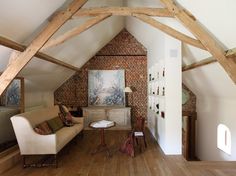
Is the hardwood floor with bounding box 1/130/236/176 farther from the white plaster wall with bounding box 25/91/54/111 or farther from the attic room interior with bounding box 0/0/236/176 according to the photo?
the white plaster wall with bounding box 25/91/54/111

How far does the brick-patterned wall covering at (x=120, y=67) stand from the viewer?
8461 mm

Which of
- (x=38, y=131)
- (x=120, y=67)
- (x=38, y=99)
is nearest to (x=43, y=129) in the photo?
(x=38, y=131)

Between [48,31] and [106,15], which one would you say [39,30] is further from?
[106,15]

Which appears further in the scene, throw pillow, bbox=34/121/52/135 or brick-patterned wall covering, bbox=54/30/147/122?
brick-patterned wall covering, bbox=54/30/147/122

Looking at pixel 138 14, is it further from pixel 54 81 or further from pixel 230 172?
pixel 54 81

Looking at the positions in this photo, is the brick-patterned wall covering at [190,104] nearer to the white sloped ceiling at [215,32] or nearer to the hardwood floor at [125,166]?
the white sloped ceiling at [215,32]

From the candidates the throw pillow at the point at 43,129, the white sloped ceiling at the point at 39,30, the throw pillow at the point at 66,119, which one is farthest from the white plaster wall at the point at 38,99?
the throw pillow at the point at 43,129

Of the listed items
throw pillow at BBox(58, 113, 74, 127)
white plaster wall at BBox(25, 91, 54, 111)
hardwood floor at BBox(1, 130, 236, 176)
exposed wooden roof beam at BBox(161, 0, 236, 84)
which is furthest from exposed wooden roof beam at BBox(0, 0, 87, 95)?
white plaster wall at BBox(25, 91, 54, 111)

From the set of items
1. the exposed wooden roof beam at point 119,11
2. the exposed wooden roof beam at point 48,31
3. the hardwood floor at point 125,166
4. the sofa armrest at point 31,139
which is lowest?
the hardwood floor at point 125,166

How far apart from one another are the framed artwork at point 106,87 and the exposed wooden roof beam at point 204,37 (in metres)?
4.78

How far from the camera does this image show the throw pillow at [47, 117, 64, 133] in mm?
5039

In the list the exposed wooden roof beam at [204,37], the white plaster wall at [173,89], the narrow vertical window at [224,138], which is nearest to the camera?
the exposed wooden roof beam at [204,37]

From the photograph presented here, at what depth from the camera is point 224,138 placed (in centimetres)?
576

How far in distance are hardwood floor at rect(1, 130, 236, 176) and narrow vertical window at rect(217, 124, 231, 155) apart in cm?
130
